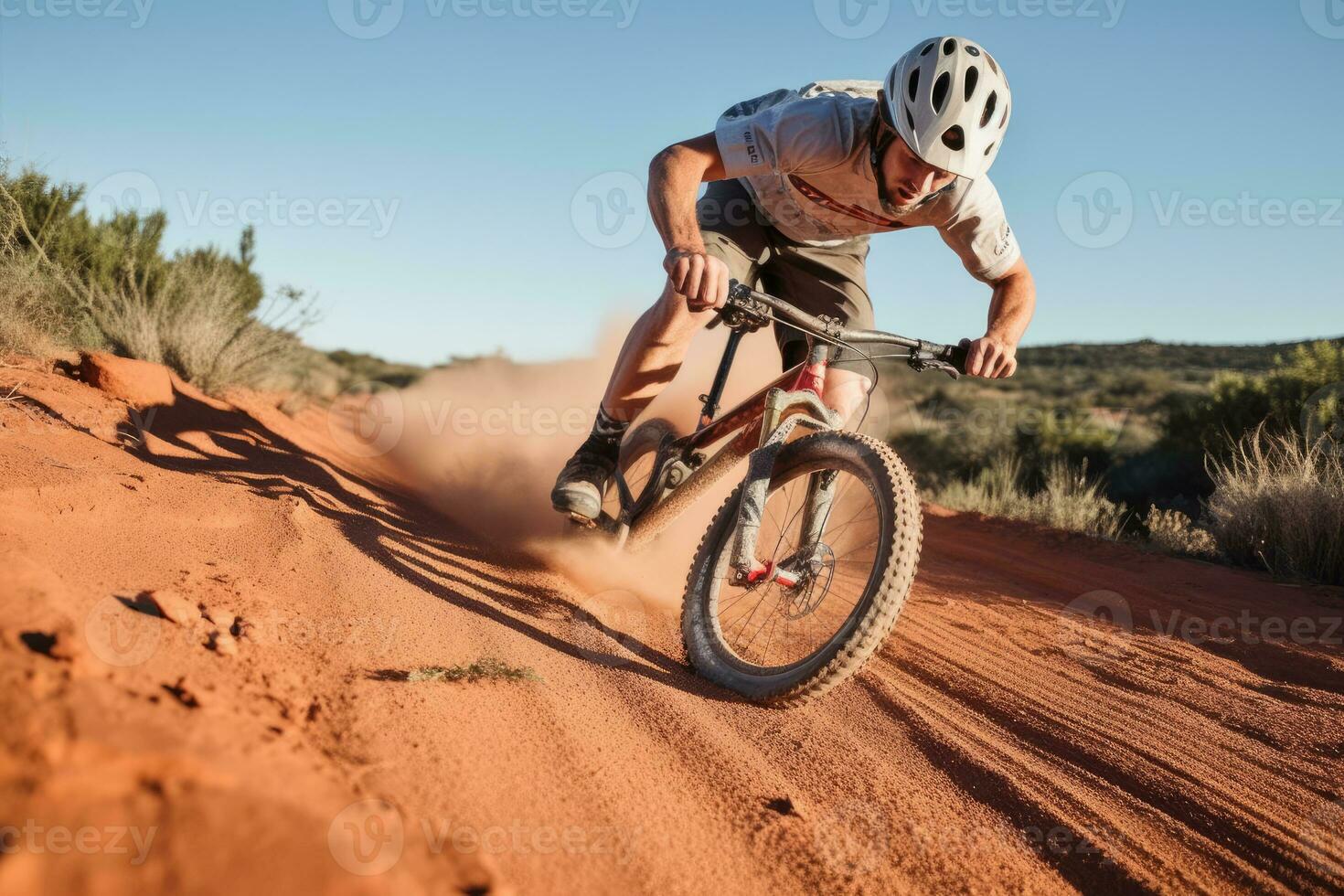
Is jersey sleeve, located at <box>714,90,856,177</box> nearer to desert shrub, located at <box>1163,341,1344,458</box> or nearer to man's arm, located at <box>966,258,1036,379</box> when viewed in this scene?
man's arm, located at <box>966,258,1036,379</box>

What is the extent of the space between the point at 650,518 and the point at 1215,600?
4187 millimetres

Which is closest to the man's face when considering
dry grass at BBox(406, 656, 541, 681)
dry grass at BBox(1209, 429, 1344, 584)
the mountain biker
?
the mountain biker

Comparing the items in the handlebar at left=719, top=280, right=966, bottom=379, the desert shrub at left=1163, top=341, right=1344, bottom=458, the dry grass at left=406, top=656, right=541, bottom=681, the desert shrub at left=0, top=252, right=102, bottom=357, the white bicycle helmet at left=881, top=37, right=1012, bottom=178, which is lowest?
the dry grass at left=406, top=656, right=541, bottom=681

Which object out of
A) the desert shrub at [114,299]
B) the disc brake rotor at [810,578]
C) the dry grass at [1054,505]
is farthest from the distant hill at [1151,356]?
the disc brake rotor at [810,578]

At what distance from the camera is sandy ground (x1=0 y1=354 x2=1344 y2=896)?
1.37 meters

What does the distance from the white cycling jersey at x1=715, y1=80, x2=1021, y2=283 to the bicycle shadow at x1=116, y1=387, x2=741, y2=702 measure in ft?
6.56

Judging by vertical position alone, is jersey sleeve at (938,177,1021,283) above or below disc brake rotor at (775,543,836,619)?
above

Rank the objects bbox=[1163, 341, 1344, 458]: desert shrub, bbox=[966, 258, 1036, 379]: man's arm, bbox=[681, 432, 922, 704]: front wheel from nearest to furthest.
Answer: bbox=[681, 432, 922, 704]: front wheel → bbox=[966, 258, 1036, 379]: man's arm → bbox=[1163, 341, 1344, 458]: desert shrub

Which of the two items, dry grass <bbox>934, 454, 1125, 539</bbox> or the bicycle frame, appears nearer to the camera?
the bicycle frame

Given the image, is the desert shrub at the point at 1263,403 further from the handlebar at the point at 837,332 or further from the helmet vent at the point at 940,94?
the helmet vent at the point at 940,94

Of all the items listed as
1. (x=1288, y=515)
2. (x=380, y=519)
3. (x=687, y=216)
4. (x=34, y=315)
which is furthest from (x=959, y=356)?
(x=34, y=315)

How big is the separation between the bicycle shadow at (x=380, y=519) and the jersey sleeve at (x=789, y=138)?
78.7 inches

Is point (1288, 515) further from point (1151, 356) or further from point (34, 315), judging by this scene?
point (1151, 356)

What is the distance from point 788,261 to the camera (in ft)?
14.0
